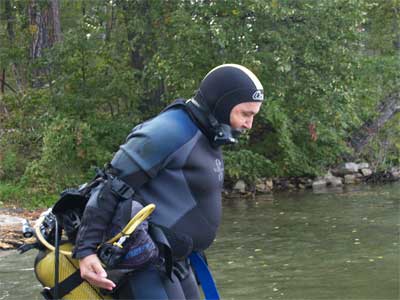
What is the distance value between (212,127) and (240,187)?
1253 centimetres

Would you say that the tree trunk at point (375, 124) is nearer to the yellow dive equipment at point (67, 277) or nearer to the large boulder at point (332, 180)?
the large boulder at point (332, 180)

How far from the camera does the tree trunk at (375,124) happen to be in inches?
710

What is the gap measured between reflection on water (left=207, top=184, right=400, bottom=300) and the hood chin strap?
3.19m

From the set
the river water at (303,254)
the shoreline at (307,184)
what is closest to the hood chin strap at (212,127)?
the river water at (303,254)

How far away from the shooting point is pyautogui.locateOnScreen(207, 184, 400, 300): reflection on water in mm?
6480

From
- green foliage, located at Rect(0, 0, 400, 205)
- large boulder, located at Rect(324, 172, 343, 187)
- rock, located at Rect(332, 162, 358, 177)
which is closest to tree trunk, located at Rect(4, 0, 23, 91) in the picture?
green foliage, located at Rect(0, 0, 400, 205)

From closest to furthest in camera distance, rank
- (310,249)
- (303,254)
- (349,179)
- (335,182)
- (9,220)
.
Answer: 1. (303,254)
2. (310,249)
3. (9,220)
4. (335,182)
5. (349,179)

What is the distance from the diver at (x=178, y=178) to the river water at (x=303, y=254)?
3.11m

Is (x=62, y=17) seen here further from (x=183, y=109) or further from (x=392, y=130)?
(x=183, y=109)

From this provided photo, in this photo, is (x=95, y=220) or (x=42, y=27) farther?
(x=42, y=27)

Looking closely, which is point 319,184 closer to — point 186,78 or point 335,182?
point 335,182

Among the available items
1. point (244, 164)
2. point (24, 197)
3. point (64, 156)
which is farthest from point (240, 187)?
point (24, 197)

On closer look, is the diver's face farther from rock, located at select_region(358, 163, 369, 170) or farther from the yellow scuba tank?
rock, located at select_region(358, 163, 369, 170)

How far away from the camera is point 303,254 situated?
27.4 ft
